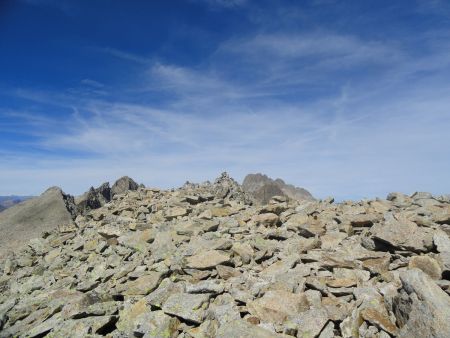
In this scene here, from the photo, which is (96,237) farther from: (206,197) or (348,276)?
(348,276)

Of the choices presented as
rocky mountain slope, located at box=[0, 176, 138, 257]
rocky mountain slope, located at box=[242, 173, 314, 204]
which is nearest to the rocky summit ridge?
rocky mountain slope, located at box=[0, 176, 138, 257]

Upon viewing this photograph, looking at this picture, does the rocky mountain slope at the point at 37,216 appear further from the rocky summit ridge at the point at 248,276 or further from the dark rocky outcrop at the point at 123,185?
the dark rocky outcrop at the point at 123,185

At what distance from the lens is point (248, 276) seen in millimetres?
16156

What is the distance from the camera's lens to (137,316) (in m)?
14.7

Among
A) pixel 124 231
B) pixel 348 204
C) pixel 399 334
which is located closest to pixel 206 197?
pixel 124 231

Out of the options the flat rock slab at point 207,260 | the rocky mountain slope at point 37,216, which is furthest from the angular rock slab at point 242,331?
the rocky mountain slope at point 37,216

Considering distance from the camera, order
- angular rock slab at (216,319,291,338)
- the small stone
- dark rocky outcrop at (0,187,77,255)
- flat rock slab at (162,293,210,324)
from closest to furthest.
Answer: angular rock slab at (216,319,291,338) < the small stone < flat rock slab at (162,293,210,324) < dark rocky outcrop at (0,187,77,255)

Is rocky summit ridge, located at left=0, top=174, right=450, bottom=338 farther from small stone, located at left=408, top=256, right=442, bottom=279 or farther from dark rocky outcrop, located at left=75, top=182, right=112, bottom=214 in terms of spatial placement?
dark rocky outcrop, located at left=75, top=182, right=112, bottom=214

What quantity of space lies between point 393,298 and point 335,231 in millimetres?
9011

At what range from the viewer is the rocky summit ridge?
1152 cm

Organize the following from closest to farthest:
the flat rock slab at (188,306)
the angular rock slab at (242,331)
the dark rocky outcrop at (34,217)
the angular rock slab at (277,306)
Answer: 1. the angular rock slab at (242,331)
2. the angular rock slab at (277,306)
3. the flat rock slab at (188,306)
4. the dark rocky outcrop at (34,217)

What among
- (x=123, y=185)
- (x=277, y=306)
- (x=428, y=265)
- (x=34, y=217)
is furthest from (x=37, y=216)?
(x=428, y=265)

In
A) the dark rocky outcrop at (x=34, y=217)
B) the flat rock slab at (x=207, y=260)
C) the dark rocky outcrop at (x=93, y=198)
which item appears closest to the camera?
the flat rock slab at (x=207, y=260)

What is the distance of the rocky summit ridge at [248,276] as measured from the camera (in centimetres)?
1152
